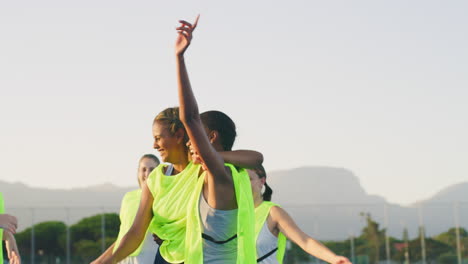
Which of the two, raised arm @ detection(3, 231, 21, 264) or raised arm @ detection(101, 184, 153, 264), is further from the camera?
raised arm @ detection(3, 231, 21, 264)

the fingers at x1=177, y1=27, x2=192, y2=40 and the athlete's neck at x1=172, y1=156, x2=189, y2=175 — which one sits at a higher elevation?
the fingers at x1=177, y1=27, x2=192, y2=40

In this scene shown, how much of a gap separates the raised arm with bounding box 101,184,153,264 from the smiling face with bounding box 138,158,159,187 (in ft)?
9.21

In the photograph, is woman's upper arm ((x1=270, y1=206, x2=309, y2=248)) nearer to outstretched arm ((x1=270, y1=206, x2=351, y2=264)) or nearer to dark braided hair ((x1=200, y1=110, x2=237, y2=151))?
outstretched arm ((x1=270, y1=206, x2=351, y2=264))

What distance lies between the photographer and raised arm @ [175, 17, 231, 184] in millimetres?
3348

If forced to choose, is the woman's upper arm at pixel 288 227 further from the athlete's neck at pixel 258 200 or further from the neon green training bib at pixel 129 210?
the neon green training bib at pixel 129 210

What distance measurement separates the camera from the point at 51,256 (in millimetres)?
28203

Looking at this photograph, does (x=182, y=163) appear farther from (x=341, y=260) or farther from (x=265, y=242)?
(x=265, y=242)

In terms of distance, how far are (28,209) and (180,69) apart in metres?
25.9

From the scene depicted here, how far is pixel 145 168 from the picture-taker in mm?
7137

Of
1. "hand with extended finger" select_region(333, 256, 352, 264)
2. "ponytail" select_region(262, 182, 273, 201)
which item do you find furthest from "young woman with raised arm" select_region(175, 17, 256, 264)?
"ponytail" select_region(262, 182, 273, 201)

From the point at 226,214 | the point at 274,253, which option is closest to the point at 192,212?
the point at 226,214

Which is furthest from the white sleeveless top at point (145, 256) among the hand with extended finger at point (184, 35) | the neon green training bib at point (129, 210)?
the hand with extended finger at point (184, 35)

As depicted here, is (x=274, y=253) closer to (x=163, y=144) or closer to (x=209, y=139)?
(x=163, y=144)

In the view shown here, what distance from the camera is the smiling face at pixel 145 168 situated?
7133 mm
